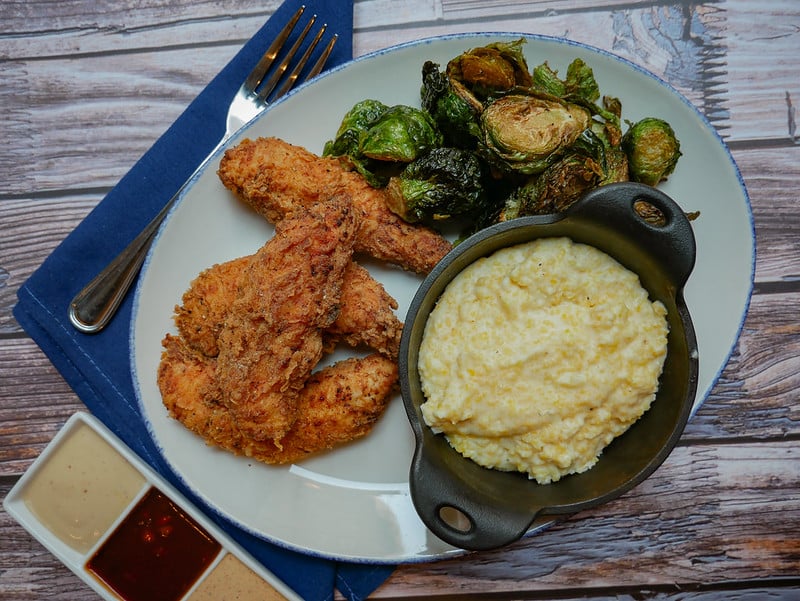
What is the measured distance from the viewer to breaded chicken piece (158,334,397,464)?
264 centimetres

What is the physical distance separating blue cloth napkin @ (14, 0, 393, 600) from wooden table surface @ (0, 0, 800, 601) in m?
0.19

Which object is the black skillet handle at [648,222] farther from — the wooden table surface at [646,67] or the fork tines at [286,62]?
the fork tines at [286,62]

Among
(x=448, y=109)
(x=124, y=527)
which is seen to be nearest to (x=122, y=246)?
(x=124, y=527)

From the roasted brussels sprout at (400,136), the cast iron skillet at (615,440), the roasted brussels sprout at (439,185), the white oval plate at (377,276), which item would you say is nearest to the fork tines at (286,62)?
the white oval plate at (377,276)

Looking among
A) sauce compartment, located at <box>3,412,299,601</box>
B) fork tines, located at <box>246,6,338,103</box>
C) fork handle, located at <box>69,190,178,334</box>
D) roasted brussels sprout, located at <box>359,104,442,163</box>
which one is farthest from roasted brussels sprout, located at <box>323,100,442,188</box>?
sauce compartment, located at <box>3,412,299,601</box>

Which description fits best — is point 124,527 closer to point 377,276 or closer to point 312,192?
point 377,276

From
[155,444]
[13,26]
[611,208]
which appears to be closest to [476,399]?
[611,208]

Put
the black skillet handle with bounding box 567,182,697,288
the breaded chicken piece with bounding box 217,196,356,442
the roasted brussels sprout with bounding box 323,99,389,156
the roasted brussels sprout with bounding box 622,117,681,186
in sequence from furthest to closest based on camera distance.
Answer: the roasted brussels sprout with bounding box 323,99,389,156
the roasted brussels sprout with bounding box 622,117,681,186
the breaded chicken piece with bounding box 217,196,356,442
the black skillet handle with bounding box 567,182,697,288

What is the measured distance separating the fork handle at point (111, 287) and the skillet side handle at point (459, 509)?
5.25ft

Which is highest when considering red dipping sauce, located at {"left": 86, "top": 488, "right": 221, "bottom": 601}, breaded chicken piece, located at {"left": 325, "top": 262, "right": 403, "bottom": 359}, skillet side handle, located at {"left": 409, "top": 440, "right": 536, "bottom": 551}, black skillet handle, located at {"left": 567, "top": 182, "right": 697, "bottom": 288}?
black skillet handle, located at {"left": 567, "top": 182, "right": 697, "bottom": 288}

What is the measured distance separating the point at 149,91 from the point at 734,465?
3.38 metres

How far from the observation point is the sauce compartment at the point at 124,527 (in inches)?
106

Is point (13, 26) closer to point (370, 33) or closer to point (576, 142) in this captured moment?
point (370, 33)

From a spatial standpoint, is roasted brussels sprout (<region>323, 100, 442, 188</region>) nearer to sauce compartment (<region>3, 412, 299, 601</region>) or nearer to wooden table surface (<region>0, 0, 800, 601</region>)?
wooden table surface (<region>0, 0, 800, 601</region>)
